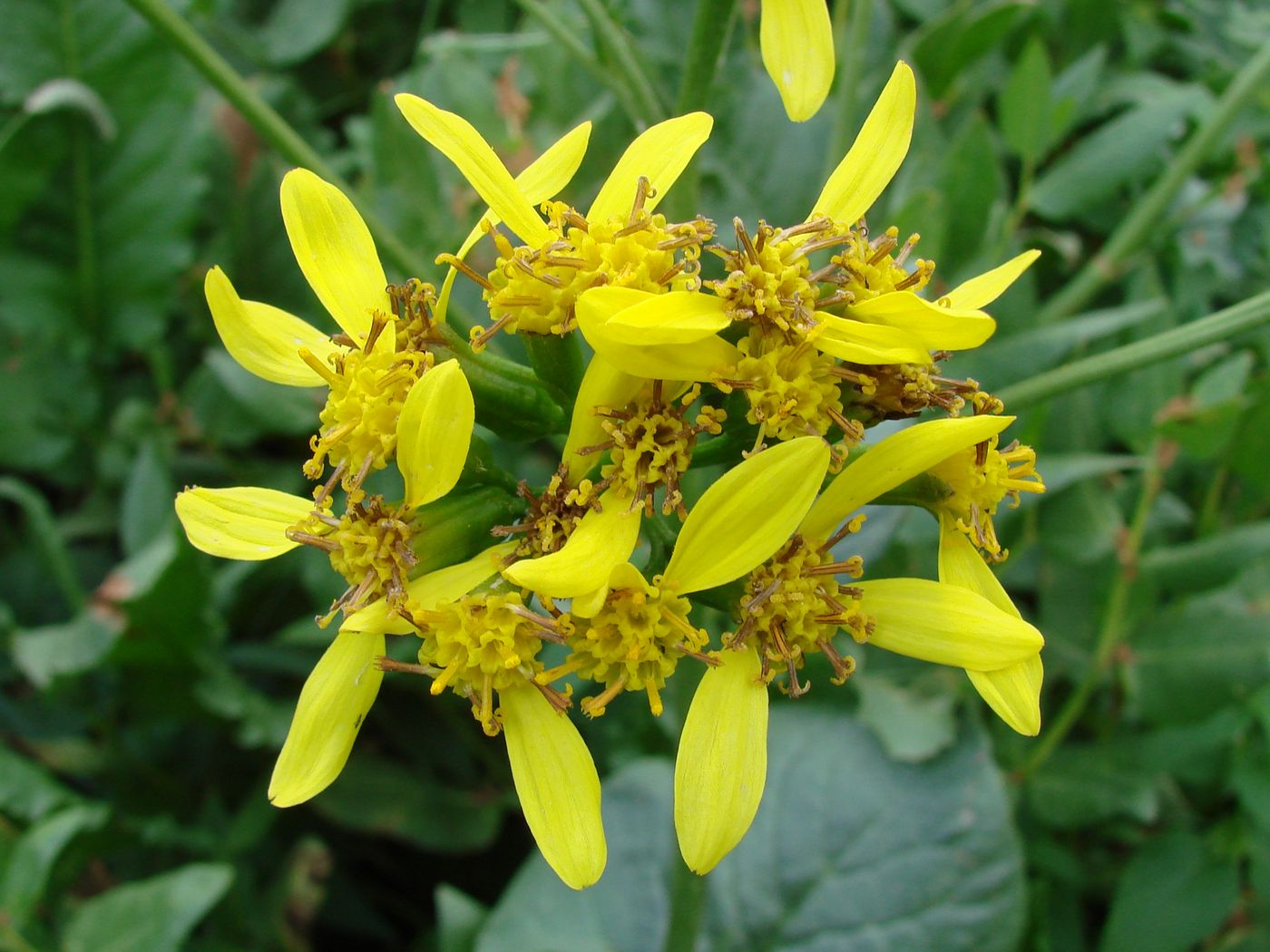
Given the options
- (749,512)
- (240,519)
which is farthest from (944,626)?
(240,519)

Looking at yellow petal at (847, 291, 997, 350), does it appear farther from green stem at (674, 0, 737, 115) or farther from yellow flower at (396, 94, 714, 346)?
green stem at (674, 0, 737, 115)

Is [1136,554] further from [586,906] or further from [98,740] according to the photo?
[98,740]

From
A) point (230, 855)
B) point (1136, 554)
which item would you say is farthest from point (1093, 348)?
point (230, 855)

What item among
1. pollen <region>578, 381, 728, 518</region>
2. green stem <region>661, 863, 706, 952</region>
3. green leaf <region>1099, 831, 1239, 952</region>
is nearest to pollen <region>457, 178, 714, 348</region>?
pollen <region>578, 381, 728, 518</region>

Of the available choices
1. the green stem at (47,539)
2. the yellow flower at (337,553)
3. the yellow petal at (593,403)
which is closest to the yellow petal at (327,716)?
the yellow flower at (337,553)

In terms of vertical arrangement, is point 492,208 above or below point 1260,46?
above

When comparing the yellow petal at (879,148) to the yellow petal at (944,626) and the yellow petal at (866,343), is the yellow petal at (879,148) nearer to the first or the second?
the yellow petal at (866,343)
